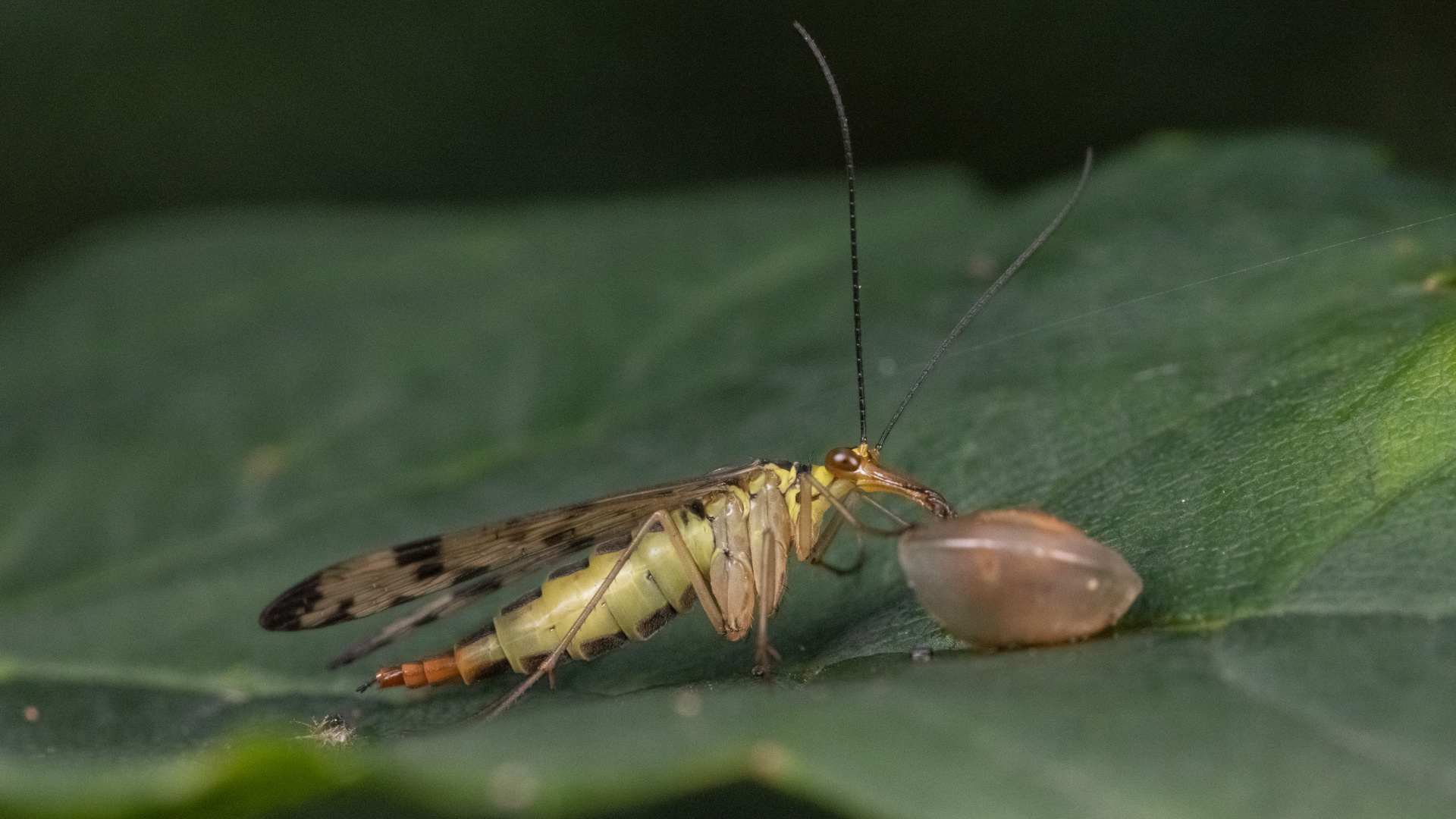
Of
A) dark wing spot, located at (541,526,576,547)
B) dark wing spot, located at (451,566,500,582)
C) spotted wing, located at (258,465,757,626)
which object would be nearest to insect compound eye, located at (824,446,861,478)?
spotted wing, located at (258,465,757,626)

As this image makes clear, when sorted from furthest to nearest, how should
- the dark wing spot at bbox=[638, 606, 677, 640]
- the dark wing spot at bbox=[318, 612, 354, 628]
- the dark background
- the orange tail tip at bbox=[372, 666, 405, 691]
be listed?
the dark background, the dark wing spot at bbox=[638, 606, 677, 640], the dark wing spot at bbox=[318, 612, 354, 628], the orange tail tip at bbox=[372, 666, 405, 691]

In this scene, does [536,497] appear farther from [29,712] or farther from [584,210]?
[584,210]

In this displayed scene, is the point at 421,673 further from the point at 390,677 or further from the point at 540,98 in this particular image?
the point at 540,98

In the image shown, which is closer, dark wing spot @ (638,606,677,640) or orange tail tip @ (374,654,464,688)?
orange tail tip @ (374,654,464,688)

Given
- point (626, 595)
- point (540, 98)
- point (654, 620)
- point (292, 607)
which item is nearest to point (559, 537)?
point (626, 595)

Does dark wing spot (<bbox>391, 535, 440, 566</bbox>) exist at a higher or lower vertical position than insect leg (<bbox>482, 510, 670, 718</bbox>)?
higher

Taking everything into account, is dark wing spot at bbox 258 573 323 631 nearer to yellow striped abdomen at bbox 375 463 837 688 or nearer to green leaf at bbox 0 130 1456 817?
green leaf at bbox 0 130 1456 817

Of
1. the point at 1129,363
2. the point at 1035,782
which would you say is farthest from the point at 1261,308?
the point at 1035,782
